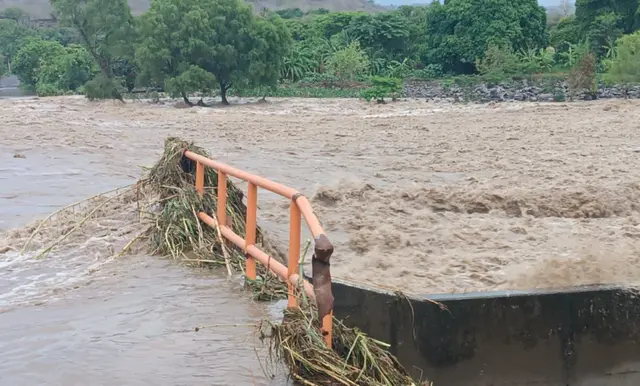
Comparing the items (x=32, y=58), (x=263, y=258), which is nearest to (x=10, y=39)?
(x=32, y=58)

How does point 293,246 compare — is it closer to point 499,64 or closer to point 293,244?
point 293,244

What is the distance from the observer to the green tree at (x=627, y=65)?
33.6m

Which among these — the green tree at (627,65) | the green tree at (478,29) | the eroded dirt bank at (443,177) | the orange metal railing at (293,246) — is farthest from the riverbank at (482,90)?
the orange metal railing at (293,246)

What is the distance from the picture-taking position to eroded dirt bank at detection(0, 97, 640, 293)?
745 cm

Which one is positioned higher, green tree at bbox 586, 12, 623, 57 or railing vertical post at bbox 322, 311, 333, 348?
green tree at bbox 586, 12, 623, 57

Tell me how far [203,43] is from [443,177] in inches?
1093

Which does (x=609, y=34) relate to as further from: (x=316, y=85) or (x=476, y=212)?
(x=476, y=212)

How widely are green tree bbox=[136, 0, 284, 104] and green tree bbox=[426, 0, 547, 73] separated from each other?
760 inches

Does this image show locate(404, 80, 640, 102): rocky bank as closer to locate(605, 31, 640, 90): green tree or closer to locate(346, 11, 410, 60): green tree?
locate(605, 31, 640, 90): green tree

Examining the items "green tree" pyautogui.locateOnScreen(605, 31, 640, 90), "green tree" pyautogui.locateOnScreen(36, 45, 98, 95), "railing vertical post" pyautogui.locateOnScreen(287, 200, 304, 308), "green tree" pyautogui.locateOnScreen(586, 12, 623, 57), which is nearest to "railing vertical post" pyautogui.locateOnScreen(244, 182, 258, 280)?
"railing vertical post" pyautogui.locateOnScreen(287, 200, 304, 308)

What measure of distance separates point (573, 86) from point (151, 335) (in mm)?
32923

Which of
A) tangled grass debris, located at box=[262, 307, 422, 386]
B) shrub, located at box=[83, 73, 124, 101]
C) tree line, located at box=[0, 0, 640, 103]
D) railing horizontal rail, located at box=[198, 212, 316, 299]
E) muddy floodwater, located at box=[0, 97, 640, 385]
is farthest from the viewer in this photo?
shrub, located at box=[83, 73, 124, 101]

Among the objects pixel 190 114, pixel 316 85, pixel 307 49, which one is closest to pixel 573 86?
pixel 190 114

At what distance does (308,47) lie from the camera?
62.9m
